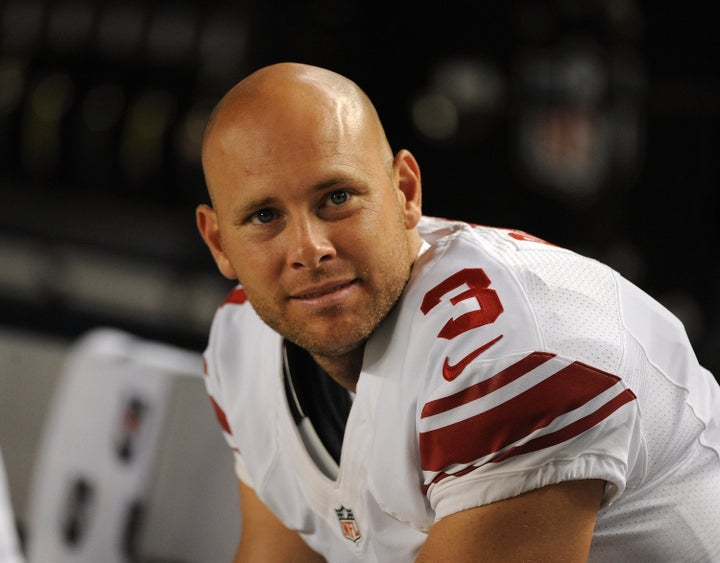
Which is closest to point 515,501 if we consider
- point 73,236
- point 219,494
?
point 219,494

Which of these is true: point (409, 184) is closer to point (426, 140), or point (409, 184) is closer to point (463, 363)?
point (463, 363)

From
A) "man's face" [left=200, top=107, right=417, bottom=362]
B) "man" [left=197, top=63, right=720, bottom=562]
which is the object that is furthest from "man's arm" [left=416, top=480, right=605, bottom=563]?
"man's face" [left=200, top=107, right=417, bottom=362]

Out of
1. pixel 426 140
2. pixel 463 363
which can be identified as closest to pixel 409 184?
pixel 463 363

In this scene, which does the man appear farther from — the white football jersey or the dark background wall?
the dark background wall

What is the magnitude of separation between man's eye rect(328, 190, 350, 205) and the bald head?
1.7 inches

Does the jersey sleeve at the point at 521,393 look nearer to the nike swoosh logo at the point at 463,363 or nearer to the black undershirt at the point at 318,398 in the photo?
the nike swoosh logo at the point at 463,363

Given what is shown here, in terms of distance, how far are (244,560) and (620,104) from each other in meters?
1.88

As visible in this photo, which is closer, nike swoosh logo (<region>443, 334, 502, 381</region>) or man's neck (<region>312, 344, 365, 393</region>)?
nike swoosh logo (<region>443, 334, 502, 381</region>)

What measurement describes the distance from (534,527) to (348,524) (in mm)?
317

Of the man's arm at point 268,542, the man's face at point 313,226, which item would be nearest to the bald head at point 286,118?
the man's face at point 313,226

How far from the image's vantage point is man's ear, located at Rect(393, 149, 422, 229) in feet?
3.93

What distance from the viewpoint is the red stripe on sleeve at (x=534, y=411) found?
101cm

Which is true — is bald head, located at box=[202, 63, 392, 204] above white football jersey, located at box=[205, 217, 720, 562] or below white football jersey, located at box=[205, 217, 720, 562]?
above

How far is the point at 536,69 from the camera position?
306cm
